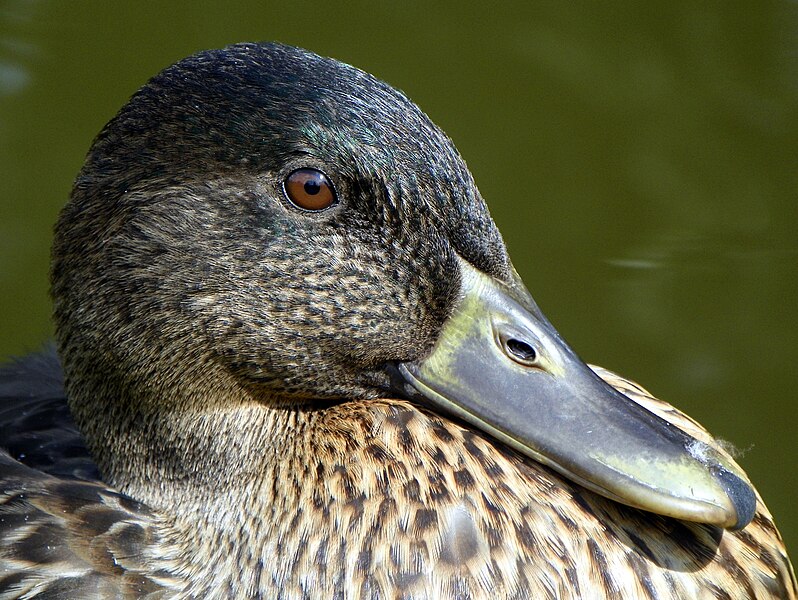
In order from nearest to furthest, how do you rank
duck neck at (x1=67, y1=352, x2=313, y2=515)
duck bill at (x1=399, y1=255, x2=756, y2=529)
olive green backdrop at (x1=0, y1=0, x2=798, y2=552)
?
duck bill at (x1=399, y1=255, x2=756, y2=529) → duck neck at (x1=67, y1=352, x2=313, y2=515) → olive green backdrop at (x1=0, y1=0, x2=798, y2=552)

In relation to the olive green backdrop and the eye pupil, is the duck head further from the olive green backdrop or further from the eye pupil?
the olive green backdrop

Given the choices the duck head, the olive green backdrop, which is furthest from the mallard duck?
the olive green backdrop

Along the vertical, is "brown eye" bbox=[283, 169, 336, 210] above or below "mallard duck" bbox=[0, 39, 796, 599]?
above

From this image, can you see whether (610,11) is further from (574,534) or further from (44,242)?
(574,534)

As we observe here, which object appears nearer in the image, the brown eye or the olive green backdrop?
the brown eye

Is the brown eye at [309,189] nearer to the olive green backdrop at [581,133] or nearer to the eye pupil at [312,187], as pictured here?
the eye pupil at [312,187]

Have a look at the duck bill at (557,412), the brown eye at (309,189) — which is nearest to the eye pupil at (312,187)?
the brown eye at (309,189)

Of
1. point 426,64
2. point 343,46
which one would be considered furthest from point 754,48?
point 343,46

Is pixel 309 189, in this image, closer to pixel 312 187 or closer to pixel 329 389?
pixel 312 187
